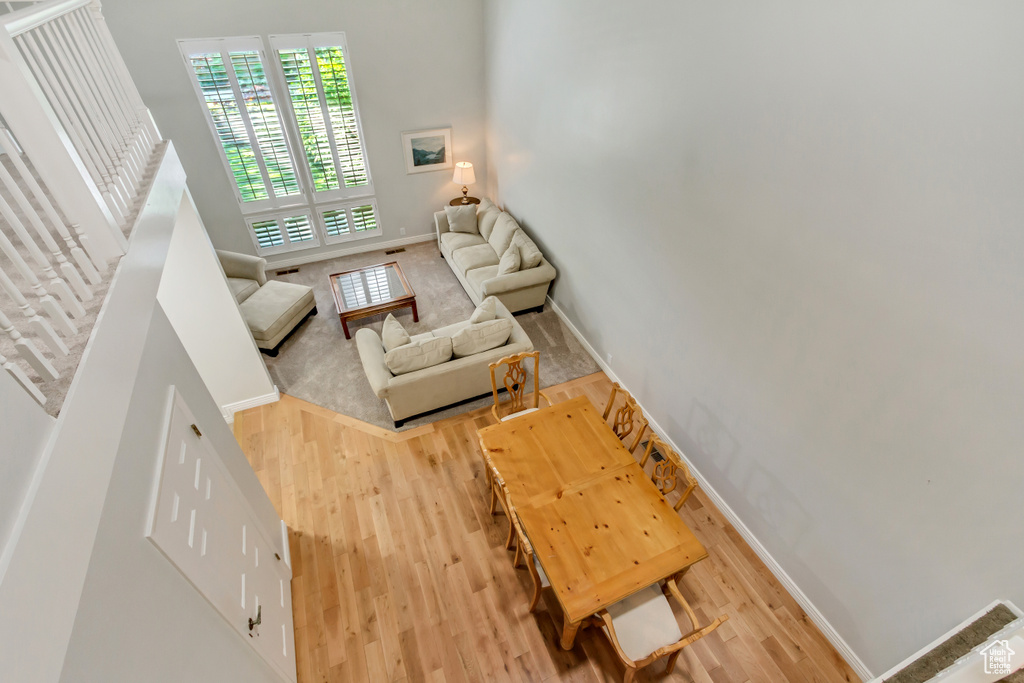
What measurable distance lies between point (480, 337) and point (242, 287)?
3080 mm

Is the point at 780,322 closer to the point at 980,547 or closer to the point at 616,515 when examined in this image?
the point at 980,547

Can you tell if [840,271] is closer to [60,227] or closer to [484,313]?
[484,313]

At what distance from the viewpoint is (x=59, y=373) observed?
122 cm

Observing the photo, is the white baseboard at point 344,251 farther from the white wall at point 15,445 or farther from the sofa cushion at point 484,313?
the white wall at point 15,445

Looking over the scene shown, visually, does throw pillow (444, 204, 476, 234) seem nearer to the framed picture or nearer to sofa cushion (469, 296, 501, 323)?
the framed picture

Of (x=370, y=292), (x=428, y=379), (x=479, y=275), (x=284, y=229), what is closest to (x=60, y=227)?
(x=428, y=379)

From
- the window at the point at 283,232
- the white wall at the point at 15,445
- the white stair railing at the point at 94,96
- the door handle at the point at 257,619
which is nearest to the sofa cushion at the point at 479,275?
the window at the point at 283,232

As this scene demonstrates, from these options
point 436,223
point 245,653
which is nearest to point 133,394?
point 245,653

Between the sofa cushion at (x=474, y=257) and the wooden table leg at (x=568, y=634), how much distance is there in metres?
4.23

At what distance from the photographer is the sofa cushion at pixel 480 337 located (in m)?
4.14

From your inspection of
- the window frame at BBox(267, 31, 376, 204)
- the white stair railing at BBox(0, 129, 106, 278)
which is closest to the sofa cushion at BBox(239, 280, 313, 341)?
the window frame at BBox(267, 31, 376, 204)

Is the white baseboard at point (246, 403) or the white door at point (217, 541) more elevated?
the white door at point (217, 541)

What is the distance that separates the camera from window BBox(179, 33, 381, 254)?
5.32 m

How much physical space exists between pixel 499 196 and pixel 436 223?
1.04 metres
